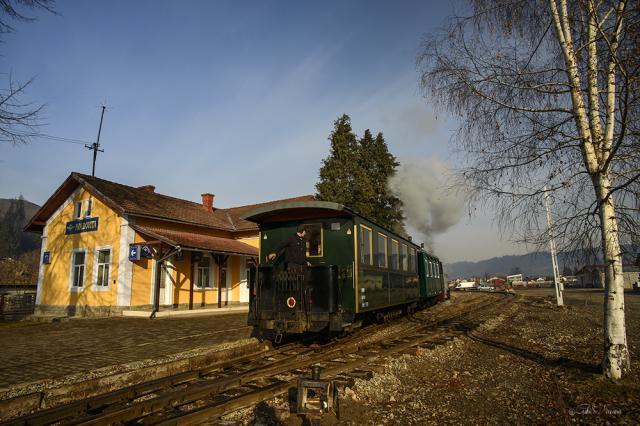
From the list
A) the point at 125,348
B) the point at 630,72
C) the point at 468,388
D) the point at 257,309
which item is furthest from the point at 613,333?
the point at 125,348

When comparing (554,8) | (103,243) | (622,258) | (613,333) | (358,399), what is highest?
(554,8)

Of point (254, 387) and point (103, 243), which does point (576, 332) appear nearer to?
point (254, 387)

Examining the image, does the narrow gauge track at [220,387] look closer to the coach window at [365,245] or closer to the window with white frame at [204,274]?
the coach window at [365,245]

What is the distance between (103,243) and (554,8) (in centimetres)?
1951

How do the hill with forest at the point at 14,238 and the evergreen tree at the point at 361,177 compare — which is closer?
the evergreen tree at the point at 361,177

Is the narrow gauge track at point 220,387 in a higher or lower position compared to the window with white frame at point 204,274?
lower

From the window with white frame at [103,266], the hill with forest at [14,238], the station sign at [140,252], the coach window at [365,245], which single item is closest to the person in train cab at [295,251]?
the coach window at [365,245]

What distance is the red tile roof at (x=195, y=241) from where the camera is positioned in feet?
57.2

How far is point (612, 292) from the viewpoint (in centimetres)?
597

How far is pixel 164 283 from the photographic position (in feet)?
62.2

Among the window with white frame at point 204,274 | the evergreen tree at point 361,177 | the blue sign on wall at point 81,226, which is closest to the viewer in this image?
→ the blue sign on wall at point 81,226

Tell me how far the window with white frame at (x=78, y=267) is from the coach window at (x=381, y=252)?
15842 mm

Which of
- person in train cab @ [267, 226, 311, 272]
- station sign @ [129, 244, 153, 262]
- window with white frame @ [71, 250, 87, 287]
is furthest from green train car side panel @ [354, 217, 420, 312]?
window with white frame @ [71, 250, 87, 287]

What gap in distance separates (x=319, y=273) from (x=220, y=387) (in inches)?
129
